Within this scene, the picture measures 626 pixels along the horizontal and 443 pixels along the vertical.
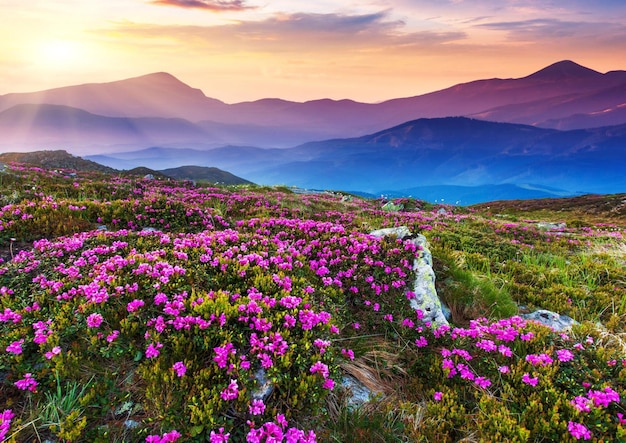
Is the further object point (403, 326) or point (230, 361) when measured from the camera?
point (403, 326)

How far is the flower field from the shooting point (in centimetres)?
388

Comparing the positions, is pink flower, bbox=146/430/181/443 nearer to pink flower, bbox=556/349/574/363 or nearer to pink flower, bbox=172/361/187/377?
pink flower, bbox=172/361/187/377

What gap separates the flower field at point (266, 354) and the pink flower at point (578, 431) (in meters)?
0.02

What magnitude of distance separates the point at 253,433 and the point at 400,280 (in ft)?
14.3

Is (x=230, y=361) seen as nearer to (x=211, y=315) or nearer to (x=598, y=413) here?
(x=211, y=315)

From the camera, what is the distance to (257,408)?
3715mm

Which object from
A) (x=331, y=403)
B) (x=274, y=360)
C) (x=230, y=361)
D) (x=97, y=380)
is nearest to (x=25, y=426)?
(x=97, y=380)

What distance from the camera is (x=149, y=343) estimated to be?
14.6 ft

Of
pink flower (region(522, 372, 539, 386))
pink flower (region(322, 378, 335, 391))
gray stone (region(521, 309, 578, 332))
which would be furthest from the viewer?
gray stone (region(521, 309, 578, 332))

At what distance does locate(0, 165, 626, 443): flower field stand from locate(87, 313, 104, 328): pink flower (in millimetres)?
16

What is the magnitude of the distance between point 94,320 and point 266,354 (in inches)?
92.5

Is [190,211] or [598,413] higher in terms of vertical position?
[190,211]

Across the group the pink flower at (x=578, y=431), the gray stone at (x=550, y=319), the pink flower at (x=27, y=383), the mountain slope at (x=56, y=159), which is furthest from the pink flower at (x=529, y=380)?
the mountain slope at (x=56, y=159)

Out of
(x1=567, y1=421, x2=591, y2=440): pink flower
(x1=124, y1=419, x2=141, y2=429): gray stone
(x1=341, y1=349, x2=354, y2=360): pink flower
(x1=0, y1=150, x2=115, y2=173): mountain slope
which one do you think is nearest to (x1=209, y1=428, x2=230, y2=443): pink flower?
(x1=124, y1=419, x2=141, y2=429): gray stone
